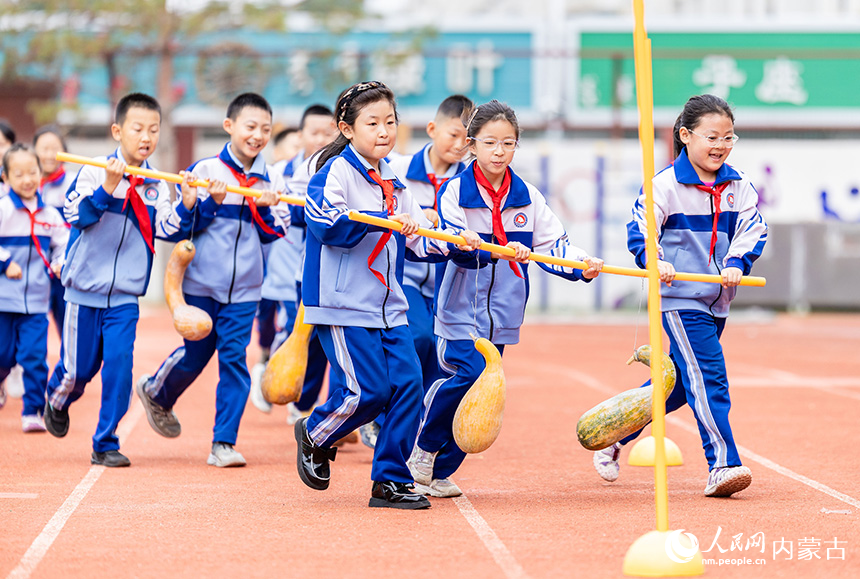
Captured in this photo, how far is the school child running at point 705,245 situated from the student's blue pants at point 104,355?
9.46ft

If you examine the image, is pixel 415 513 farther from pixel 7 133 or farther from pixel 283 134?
pixel 7 133

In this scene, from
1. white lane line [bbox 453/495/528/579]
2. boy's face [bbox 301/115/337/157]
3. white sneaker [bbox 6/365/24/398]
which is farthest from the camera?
white sneaker [bbox 6/365/24/398]

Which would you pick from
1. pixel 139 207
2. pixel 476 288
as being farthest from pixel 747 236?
pixel 139 207

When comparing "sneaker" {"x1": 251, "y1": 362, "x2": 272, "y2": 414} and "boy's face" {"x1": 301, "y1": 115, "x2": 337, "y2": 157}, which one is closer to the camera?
"boy's face" {"x1": 301, "y1": 115, "x2": 337, "y2": 157}

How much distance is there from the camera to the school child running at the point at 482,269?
5969 mm

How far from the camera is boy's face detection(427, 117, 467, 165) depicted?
23.7ft

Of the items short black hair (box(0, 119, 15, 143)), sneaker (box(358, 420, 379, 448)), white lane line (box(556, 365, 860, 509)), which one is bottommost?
white lane line (box(556, 365, 860, 509))

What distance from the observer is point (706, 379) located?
20.1 feet

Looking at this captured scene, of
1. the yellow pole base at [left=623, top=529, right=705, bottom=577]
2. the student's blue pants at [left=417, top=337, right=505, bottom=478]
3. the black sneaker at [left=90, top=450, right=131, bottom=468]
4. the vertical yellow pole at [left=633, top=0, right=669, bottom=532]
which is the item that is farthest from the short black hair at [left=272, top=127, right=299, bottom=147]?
the yellow pole base at [left=623, top=529, right=705, bottom=577]

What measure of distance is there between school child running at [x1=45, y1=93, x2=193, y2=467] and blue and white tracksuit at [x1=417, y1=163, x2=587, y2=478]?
1793mm

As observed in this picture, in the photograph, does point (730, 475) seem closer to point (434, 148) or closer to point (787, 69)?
point (434, 148)

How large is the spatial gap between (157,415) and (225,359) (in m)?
0.67

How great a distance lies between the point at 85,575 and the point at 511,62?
22.0m

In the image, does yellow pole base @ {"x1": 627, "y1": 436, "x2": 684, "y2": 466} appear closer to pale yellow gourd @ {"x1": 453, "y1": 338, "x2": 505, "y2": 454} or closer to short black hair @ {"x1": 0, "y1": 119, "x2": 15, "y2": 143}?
pale yellow gourd @ {"x1": 453, "y1": 338, "x2": 505, "y2": 454}
